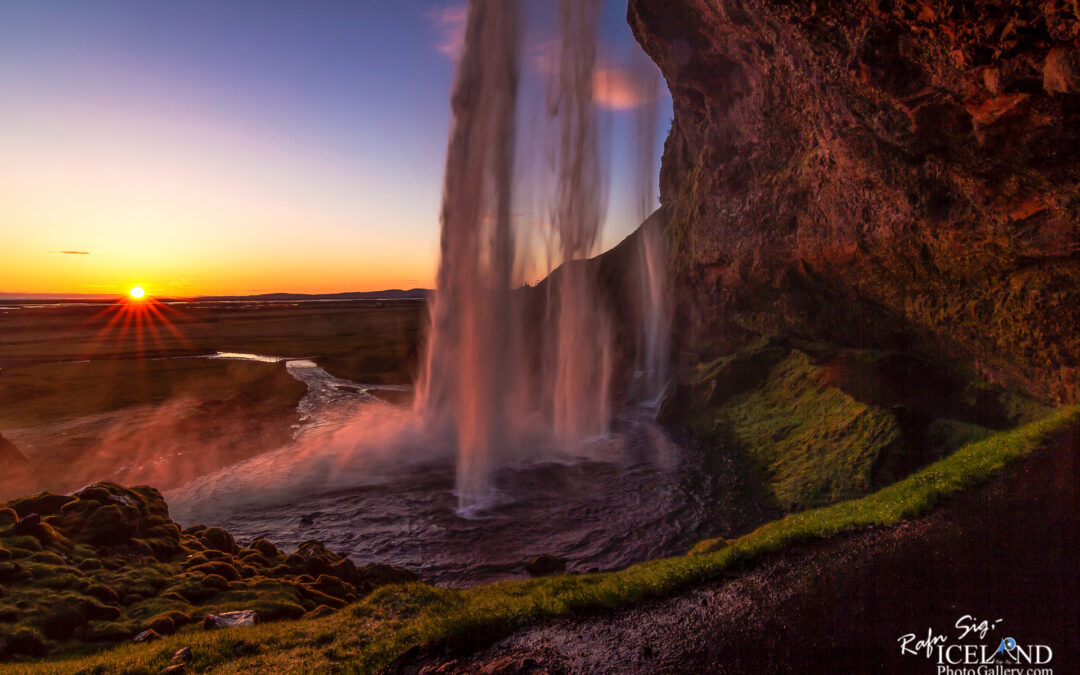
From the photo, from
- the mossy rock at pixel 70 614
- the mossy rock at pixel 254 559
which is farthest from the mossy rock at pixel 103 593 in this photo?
the mossy rock at pixel 254 559

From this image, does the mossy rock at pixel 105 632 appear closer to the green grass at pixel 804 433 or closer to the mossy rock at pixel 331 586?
the mossy rock at pixel 331 586

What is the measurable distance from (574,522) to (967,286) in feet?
56.6

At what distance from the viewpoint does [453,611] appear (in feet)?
28.9

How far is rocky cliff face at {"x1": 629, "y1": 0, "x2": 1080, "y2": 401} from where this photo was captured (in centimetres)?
1251

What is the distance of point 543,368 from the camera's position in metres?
40.6

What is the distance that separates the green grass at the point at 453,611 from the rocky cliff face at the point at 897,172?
8095 mm

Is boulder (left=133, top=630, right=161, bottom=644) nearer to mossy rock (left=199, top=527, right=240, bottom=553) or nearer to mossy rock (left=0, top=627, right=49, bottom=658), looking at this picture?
mossy rock (left=0, top=627, right=49, bottom=658)

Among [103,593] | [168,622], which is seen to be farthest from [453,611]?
[103,593]

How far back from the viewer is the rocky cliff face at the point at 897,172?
12508 millimetres

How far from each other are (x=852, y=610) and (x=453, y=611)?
643cm

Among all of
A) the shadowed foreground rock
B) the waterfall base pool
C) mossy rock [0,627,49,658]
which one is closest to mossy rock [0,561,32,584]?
the shadowed foreground rock

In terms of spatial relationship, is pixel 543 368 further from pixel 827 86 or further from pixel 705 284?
pixel 827 86

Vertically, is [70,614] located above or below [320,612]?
above

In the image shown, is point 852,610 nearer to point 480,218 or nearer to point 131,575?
point 131,575
